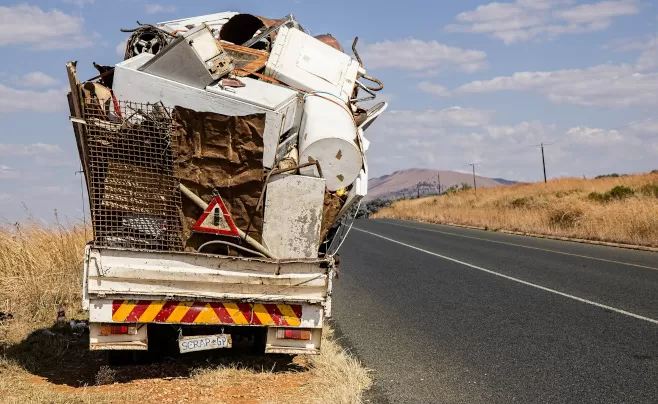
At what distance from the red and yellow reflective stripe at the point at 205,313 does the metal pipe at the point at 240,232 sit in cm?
45

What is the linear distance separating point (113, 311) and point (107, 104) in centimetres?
173

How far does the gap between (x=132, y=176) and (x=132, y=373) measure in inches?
70.3

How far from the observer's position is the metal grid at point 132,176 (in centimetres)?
615

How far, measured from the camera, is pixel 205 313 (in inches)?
246

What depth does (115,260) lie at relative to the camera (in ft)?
19.9

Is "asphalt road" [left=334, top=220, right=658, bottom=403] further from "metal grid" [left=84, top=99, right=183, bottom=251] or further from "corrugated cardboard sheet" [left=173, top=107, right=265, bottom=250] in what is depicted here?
"metal grid" [left=84, top=99, right=183, bottom=251]

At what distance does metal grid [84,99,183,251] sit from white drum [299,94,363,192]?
1231 mm

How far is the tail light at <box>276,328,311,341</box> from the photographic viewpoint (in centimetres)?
→ 650

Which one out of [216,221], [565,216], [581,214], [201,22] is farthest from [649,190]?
[216,221]

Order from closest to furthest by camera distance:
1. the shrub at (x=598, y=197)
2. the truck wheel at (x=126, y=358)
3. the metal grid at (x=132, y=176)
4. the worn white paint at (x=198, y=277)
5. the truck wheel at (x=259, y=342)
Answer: the worn white paint at (x=198, y=277) < the metal grid at (x=132, y=176) < the truck wheel at (x=126, y=358) < the truck wheel at (x=259, y=342) < the shrub at (x=598, y=197)

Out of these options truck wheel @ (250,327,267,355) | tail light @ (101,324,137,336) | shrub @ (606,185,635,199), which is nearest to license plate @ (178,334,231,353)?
tail light @ (101,324,137,336)

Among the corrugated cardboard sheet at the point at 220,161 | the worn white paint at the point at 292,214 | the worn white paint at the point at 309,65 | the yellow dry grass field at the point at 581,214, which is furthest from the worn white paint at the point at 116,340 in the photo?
the yellow dry grass field at the point at 581,214

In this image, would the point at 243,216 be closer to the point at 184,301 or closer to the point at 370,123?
the point at 184,301

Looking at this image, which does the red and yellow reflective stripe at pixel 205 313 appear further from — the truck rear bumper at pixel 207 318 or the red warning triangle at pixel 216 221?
the red warning triangle at pixel 216 221
